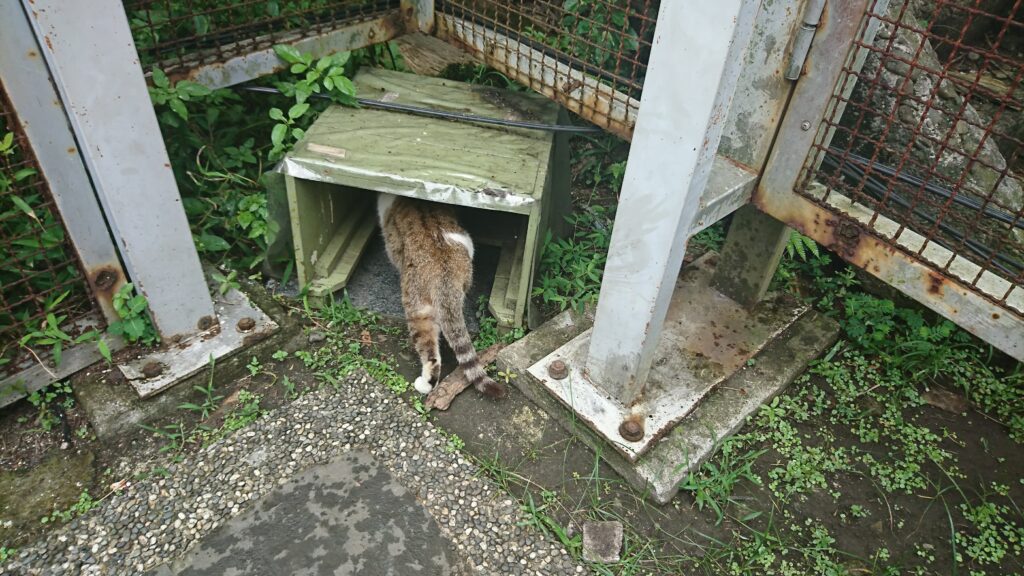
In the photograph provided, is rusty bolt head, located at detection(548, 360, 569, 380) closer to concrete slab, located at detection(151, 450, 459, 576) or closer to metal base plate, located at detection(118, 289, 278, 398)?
concrete slab, located at detection(151, 450, 459, 576)

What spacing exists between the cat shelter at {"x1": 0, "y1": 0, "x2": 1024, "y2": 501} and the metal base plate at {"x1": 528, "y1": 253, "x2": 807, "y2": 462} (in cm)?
1

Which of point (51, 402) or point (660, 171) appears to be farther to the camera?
point (51, 402)

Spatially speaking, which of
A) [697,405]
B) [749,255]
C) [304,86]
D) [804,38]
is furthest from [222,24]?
[697,405]

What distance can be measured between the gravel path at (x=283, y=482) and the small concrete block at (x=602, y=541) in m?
0.08

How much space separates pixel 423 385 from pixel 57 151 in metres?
1.76

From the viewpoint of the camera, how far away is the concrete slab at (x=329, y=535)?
243 centimetres

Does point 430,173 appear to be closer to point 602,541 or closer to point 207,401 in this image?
point 207,401

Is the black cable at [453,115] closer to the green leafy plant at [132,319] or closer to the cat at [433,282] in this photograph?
the cat at [433,282]

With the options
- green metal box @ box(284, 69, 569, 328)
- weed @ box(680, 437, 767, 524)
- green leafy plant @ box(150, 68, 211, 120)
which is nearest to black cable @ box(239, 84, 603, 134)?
green metal box @ box(284, 69, 569, 328)

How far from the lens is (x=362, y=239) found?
3.94 meters

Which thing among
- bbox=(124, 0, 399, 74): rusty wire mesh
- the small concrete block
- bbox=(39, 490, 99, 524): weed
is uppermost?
bbox=(124, 0, 399, 74): rusty wire mesh

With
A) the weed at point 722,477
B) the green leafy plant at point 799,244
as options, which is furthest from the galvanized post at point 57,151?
the green leafy plant at point 799,244

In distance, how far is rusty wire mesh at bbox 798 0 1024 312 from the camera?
2.11 metres

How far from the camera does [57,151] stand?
259cm
